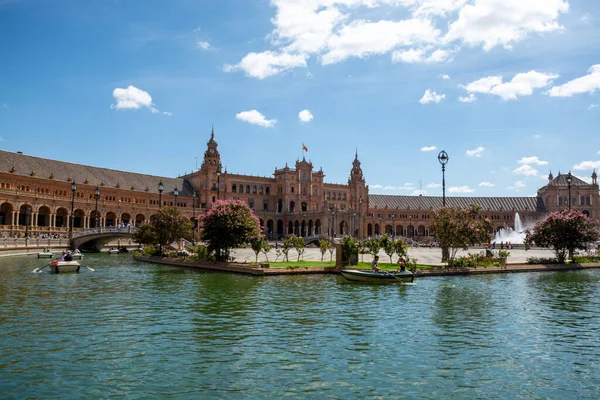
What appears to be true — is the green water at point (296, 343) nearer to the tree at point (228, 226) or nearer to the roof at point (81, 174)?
the tree at point (228, 226)

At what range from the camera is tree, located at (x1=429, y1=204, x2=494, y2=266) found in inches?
1572

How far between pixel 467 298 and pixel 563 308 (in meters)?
4.39

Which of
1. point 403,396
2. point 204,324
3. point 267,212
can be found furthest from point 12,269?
point 267,212

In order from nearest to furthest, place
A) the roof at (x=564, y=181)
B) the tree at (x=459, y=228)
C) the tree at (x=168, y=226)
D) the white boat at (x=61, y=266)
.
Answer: the white boat at (x=61, y=266) → the tree at (x=459, y=228) → the tree at (x=168, y=226) → the roof at (x=564, y=181)

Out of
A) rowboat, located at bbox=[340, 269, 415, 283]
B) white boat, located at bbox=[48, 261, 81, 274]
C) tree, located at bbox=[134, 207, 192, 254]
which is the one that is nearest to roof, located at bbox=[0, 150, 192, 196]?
tree, located at bbox=[134, 207, 192, 254]

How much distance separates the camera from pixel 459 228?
39.9m

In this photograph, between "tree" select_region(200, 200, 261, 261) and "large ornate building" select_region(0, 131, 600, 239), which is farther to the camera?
"large ornate building" select_region(0, 131, 600, 239)

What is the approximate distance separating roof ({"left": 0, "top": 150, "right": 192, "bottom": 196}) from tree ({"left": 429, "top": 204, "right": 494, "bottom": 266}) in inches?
2344

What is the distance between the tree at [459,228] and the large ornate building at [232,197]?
96.3ft

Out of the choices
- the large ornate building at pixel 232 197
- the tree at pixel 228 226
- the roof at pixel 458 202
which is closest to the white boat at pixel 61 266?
the tree at pixel 228 226

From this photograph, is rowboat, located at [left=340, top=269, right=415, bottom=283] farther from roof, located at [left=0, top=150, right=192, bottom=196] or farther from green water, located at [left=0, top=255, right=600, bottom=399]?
roof, located at [left=0, top=150, right=192, bottom=196]

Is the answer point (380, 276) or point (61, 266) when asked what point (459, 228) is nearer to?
point (380, 276)

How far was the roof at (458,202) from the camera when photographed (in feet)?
505

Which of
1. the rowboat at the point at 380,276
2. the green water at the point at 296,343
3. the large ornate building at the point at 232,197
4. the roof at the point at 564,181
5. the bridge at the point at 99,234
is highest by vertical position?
the roof at the point at 564,181
